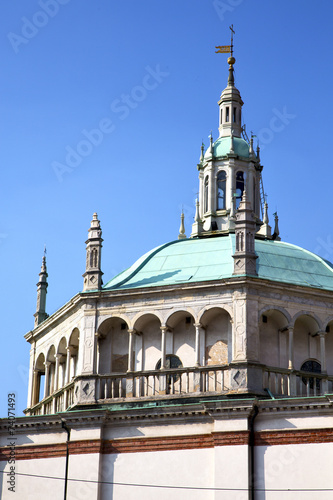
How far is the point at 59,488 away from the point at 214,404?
591 centimetres

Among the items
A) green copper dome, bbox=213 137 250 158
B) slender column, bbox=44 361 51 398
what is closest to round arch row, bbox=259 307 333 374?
slender column, bbox=44 361 51 398

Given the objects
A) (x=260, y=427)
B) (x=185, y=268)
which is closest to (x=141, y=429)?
(x=260, y=427)

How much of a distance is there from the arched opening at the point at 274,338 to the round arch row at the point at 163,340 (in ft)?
3.86

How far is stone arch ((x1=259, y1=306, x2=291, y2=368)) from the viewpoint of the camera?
37938mm

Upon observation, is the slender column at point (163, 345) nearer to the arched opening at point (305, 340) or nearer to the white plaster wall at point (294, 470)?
the arched opening at point (305, 340)

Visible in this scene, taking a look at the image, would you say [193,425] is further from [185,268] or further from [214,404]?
[185,268]

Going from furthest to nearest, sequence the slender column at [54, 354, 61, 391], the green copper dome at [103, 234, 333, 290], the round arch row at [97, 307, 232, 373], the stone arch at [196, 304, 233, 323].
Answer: the slender column at [54, 354, 61, 391]
the green copper dome at [103, 234, 333, 290]
the round arch row at [97, 307, 232, 373]
the stone arch at [196, 304, 233, 323]

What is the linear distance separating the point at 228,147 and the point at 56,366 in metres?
11.9

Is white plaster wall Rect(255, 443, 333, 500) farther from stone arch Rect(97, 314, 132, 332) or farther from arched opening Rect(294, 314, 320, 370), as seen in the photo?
stone arch Rect(97, 314, 132, 332)

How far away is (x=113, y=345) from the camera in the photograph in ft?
Result: 129

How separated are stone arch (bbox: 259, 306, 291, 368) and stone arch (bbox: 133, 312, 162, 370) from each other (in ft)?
11.8

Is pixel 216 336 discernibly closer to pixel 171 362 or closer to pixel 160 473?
pixel 171 362

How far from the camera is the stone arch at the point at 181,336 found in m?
38.4

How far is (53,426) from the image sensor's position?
37.0 meters
